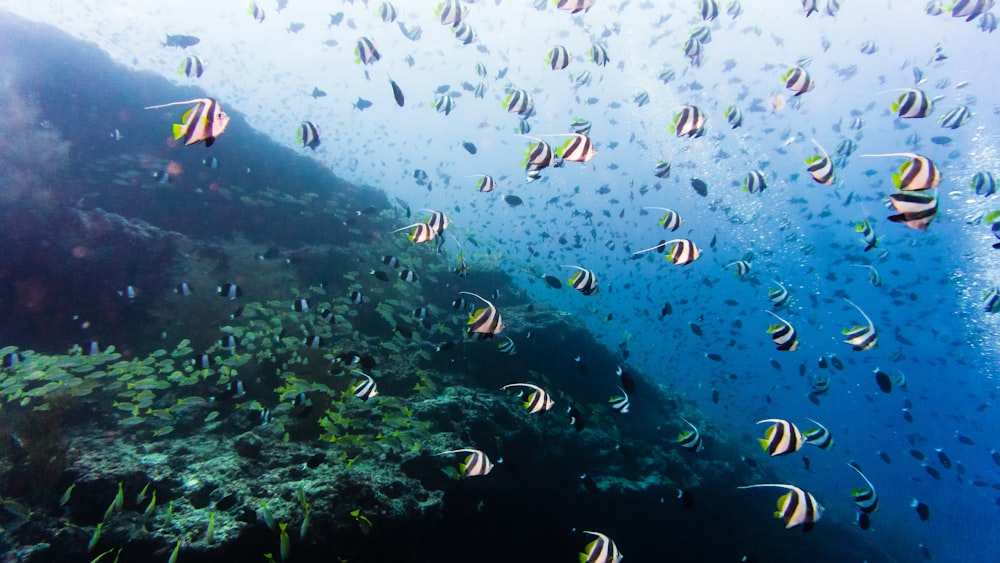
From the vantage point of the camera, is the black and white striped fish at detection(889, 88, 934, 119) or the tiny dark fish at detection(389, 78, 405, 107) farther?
the tiny dark fish at detection(389, 78, 405, 107)

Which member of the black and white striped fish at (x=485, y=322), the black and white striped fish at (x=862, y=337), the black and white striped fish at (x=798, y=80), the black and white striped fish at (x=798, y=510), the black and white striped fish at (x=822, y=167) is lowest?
the black and white striped fish at (x=798, y=510)

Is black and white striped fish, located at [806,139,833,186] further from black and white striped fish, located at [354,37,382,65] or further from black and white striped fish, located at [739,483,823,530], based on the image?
black and white striped fish, located at [354,37,382,65]

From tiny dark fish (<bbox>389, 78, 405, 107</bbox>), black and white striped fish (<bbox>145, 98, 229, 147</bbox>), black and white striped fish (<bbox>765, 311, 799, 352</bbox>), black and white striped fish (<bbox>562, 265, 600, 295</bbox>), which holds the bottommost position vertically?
black and white striped fish (<bbox>562, 265, 600, 295</bbox>)

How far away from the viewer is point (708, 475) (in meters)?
12.7

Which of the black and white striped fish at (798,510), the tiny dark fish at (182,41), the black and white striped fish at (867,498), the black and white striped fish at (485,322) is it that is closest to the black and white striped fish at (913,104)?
the black and white striped fish at (798,510)

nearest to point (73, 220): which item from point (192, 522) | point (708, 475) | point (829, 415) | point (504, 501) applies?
point (192, 522)

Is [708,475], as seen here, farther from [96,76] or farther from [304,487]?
[96,76]

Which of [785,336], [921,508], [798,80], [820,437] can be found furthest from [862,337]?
[921,508]

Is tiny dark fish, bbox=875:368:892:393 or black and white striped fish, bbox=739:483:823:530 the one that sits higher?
tiny dark fish, bbox=875:368:892:393

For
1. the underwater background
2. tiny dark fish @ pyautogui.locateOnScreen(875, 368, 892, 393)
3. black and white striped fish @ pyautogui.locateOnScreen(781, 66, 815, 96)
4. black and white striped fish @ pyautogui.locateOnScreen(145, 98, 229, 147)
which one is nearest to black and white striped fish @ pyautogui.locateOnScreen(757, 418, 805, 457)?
the underwater background

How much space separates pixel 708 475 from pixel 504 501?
8016mm

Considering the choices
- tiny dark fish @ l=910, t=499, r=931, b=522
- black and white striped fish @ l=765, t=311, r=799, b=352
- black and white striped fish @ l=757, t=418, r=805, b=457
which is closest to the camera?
black and white striped fish @ l=757, t=418, r=805, b=457

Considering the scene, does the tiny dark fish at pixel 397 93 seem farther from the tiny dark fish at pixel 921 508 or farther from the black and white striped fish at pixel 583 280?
the tiny dark fish at pixel 921 508

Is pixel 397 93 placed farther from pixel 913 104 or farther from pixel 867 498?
pixel 867 498
